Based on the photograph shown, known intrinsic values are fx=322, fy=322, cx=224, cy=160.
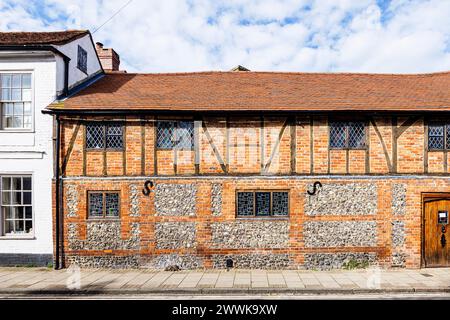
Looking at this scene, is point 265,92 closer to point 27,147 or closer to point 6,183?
point 27,147

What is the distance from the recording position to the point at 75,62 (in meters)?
12.6

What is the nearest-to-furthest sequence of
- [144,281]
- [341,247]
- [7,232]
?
[144,281], [341,247], [7,232]

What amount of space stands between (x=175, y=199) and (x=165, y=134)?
2152 millimetres

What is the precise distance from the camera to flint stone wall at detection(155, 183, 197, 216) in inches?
410

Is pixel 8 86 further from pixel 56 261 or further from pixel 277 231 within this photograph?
pixel 277 231

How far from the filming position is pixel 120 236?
1041cm

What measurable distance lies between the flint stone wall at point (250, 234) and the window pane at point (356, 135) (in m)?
3.36

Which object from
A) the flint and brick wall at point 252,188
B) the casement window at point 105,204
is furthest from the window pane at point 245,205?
the casement window at point 105,204

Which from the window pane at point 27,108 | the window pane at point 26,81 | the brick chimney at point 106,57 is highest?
the brick chimney at point 106,57

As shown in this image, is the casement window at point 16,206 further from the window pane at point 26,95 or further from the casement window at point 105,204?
the window pane at point 26,95

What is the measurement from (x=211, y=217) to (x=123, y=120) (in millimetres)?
4271

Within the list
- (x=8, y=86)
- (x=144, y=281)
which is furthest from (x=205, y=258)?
(x=8, y=86)

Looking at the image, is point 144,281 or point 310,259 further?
point 310,259

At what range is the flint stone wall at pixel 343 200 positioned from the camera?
10305 millimetres
